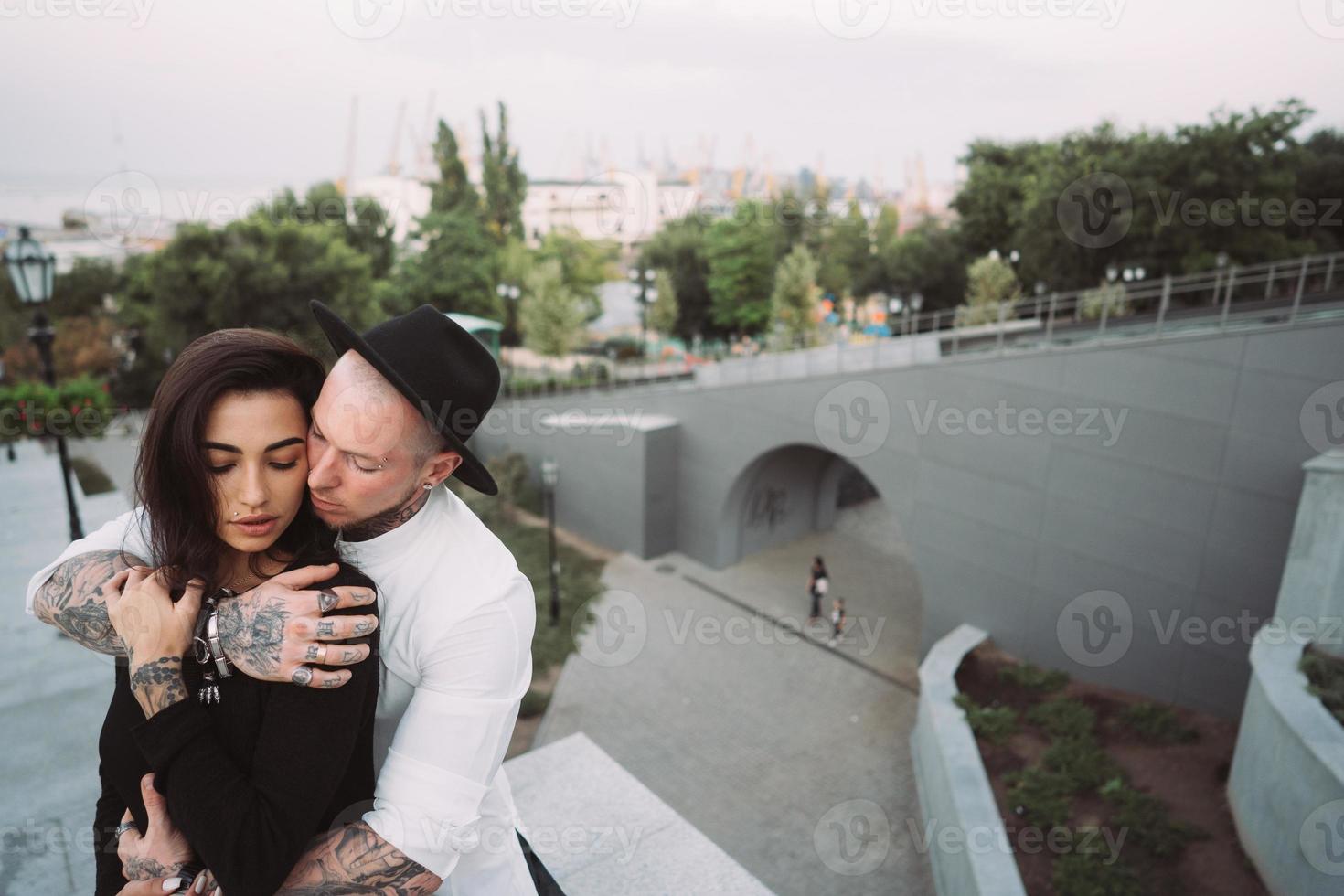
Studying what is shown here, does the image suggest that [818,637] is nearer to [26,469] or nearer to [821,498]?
[821,498]

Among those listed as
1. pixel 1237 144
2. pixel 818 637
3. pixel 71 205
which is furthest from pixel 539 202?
pixel 818 637

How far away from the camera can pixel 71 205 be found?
59.2 meters

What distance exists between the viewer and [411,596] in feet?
6.40

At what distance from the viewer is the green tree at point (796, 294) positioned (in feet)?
109

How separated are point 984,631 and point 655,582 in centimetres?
673

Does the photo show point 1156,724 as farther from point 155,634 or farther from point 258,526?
point 155,634

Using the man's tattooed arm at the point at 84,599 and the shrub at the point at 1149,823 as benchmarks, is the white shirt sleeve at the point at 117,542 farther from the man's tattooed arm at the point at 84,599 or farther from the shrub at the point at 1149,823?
the shrub at the point at 1149,823

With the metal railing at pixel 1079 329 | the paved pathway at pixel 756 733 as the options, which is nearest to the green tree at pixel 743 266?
the metal railing at pixel 1079 329
